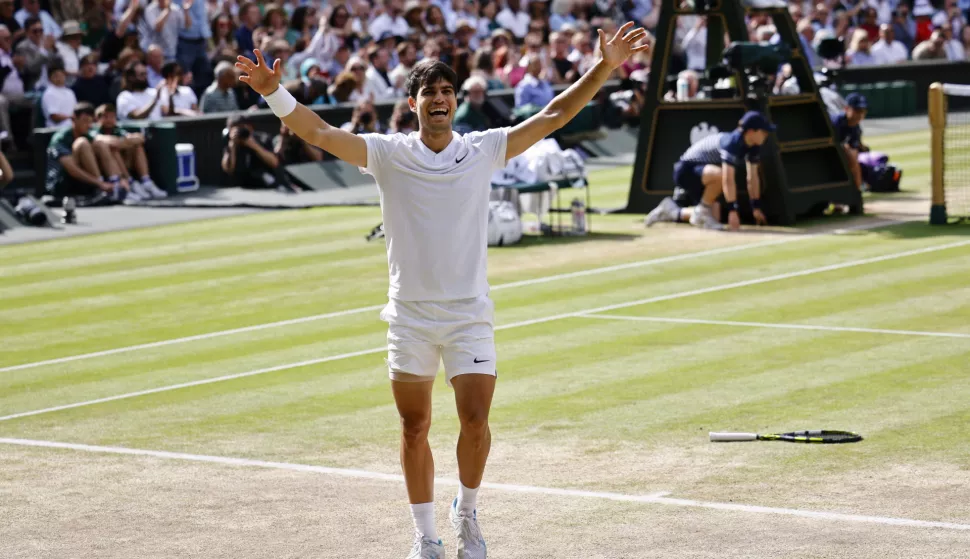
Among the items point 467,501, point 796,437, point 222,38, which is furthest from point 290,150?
point 467,501

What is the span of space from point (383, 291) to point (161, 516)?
823 cm

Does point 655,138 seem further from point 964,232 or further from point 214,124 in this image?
point 214,124

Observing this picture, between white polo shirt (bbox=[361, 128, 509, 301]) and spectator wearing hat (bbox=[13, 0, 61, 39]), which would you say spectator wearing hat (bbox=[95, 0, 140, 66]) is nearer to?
spectator wearing hat (bbox=[13, 0, 61, 39])

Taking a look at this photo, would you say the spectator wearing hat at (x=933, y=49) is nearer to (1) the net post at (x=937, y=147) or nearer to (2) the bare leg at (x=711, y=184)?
(1) the net post at (x=937, y=147)

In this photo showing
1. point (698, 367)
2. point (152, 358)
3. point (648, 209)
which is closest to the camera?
point (698, 367)

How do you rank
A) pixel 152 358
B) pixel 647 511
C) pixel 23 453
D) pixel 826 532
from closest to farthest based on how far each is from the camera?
pixel 826 532
pixel 647 511
pixel 23 453
pixel 152 358

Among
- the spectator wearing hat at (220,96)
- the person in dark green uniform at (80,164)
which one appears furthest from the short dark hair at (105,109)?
the spectator wearing hat at (220,96)

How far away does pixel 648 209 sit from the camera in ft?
72.6

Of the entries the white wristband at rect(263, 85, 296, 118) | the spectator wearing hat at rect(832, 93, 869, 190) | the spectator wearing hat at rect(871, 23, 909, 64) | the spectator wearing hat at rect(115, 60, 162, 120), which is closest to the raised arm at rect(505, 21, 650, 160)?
the white wristband at rect(263, 85, 296, 118)

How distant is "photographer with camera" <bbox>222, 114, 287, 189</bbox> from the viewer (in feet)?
87.0

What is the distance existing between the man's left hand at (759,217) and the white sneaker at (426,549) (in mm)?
13797

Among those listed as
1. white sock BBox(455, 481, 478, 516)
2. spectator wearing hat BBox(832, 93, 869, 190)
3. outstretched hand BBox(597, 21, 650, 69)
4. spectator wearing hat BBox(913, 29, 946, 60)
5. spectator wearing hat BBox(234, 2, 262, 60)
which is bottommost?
white sock BBox(455, 481, 478, 516)

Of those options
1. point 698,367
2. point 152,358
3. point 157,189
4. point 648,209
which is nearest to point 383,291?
point 152,358

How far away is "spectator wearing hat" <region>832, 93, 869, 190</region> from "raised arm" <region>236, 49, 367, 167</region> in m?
Result: 15.7
